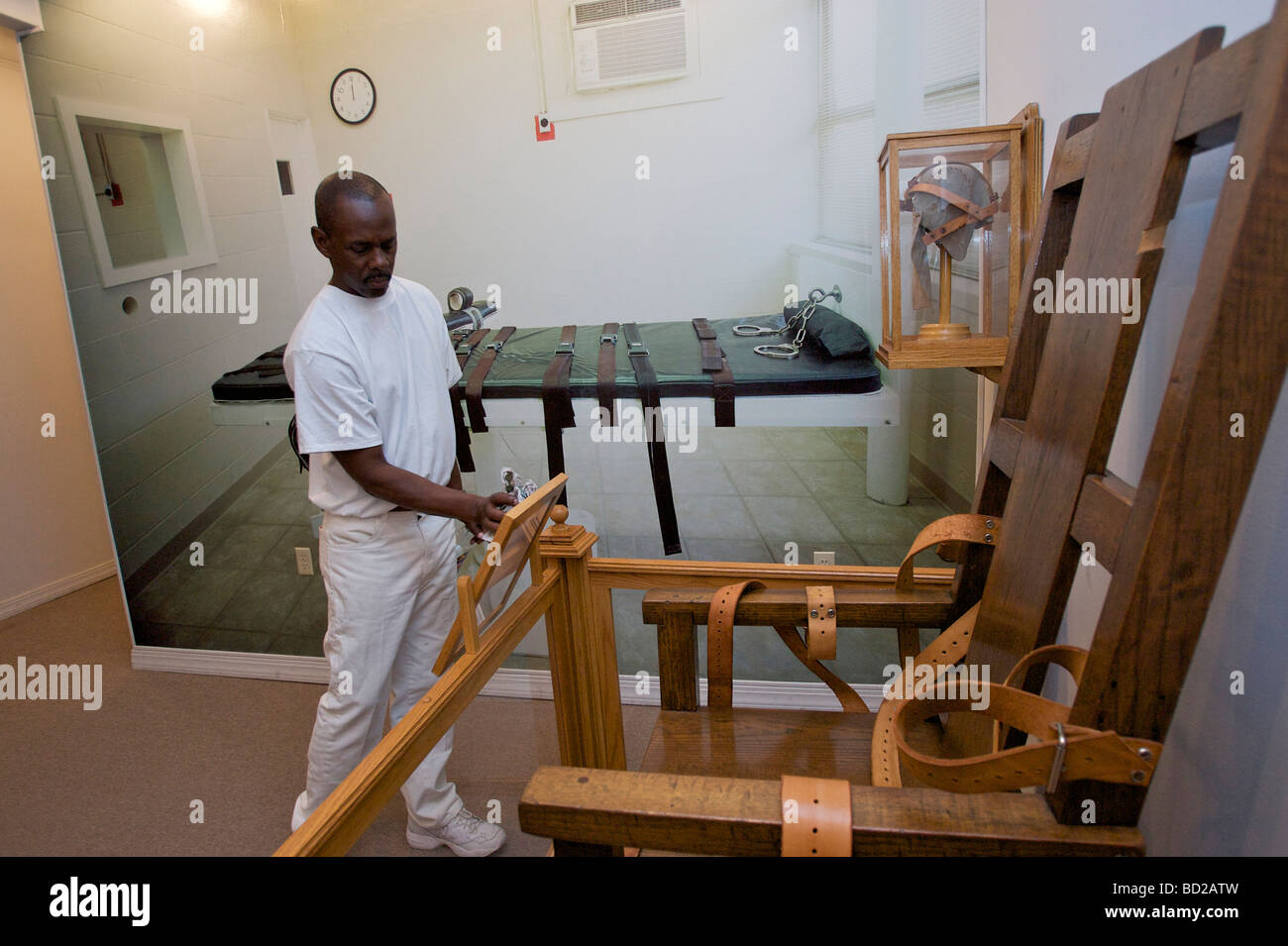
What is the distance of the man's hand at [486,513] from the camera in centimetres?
186

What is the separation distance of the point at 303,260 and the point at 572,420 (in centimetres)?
113

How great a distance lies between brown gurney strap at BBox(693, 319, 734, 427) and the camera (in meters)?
2.54

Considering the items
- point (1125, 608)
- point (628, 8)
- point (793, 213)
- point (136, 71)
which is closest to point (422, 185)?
point (628, 8)

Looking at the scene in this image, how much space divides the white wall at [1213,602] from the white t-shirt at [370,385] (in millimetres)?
1544

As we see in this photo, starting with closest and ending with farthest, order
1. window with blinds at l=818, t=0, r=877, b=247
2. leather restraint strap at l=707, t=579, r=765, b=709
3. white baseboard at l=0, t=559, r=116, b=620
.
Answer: leather restraint strap at l=707, t=579, r=765, b=709
window with blinds at l=818, t=0, r=877, b=247
white baseboard at l=0, t=559, r=116, b=620

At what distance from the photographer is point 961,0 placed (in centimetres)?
217

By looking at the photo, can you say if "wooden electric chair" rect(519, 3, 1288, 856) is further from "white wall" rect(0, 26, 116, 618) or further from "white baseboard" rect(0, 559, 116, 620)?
"white baseboard" rect(0, 559, 116, 620)

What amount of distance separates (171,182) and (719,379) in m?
2.05

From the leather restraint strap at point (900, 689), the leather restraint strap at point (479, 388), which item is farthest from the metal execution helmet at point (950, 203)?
the leather restraint strap at point (479, 388)

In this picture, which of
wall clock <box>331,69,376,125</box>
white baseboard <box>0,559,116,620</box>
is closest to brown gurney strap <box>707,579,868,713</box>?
wall clock <box>331,69,376,125</box>

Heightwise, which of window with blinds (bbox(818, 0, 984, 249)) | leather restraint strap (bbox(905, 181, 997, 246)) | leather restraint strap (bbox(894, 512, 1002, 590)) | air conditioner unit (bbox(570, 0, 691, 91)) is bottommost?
leather restraint strap (bbox(894, 512, 1002, 590))

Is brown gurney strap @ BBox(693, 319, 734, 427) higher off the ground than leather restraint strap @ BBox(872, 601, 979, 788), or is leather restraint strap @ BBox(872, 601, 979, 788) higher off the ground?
brown gurney strap @ BBox(693, 319, 734, 427)

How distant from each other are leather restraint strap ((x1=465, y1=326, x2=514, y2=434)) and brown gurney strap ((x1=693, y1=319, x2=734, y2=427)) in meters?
0.72

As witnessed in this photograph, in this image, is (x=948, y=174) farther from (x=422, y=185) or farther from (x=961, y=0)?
(x=422, y=185)
